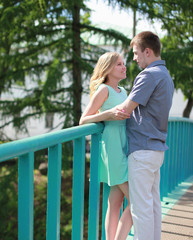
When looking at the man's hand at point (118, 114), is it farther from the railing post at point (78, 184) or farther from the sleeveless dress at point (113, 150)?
the railing post at point (78, 184)

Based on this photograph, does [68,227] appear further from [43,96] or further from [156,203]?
[156,203]

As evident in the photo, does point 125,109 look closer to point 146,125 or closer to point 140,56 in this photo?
point 146,125

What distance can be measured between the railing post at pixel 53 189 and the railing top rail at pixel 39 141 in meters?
0.08

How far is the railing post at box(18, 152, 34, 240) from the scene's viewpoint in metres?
1.60

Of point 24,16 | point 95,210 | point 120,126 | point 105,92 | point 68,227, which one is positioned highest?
point 24,16

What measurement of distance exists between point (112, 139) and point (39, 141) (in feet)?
2.86

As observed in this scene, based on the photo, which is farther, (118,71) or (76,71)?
(76,71)

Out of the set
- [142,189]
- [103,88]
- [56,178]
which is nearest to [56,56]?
[103,88]

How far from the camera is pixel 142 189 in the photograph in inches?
90.3

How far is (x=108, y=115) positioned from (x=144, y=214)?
68 centimetres

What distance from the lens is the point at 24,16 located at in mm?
7594

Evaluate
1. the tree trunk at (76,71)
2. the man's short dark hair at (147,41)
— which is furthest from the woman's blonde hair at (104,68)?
the tree trunk at (76,71)

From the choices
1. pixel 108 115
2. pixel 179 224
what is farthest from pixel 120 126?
pixel 179 224

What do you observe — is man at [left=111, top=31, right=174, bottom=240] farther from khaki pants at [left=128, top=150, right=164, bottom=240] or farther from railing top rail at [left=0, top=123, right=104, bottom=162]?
railing top rail at [left=0, top=123, right=104, bottom=162]
